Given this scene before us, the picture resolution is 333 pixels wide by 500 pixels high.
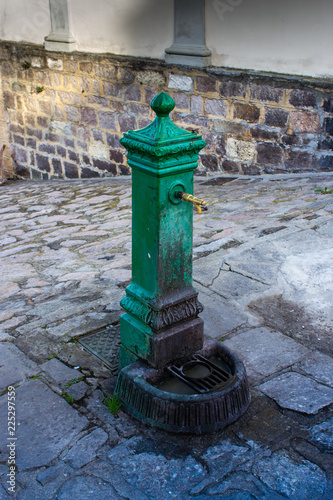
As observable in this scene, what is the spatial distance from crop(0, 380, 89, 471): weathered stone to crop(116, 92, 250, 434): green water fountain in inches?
10.3

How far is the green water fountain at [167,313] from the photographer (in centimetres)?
218

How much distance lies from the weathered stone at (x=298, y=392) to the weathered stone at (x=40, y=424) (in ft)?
2.88

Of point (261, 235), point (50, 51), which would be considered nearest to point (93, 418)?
point (261, 235)

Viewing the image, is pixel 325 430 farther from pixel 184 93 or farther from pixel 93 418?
pixel 184 93

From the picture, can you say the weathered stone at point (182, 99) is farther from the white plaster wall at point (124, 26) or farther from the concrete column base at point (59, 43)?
the concrete column base at point (59, 43)

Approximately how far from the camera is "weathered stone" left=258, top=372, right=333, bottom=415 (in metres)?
2.36

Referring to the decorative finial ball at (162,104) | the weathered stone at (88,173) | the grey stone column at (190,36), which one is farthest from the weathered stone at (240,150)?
the decorative finial ball at (162,104)

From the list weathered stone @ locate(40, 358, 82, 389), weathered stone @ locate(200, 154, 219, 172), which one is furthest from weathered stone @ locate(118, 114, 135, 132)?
weathered stone @ locate(40, 358, 82, 389)

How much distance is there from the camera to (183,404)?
2.17 metres

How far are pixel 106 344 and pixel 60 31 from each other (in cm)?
615

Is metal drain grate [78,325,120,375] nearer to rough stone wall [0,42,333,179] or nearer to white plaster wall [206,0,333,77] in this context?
rough stone wall [0,42,333,179]

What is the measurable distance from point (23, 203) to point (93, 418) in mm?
5181

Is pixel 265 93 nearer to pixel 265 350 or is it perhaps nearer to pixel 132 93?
pixel 132 93

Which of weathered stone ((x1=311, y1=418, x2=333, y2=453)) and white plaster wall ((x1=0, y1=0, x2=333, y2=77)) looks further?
white plaster wall ((x1=0, y1=0, x2=333, y2=77))
